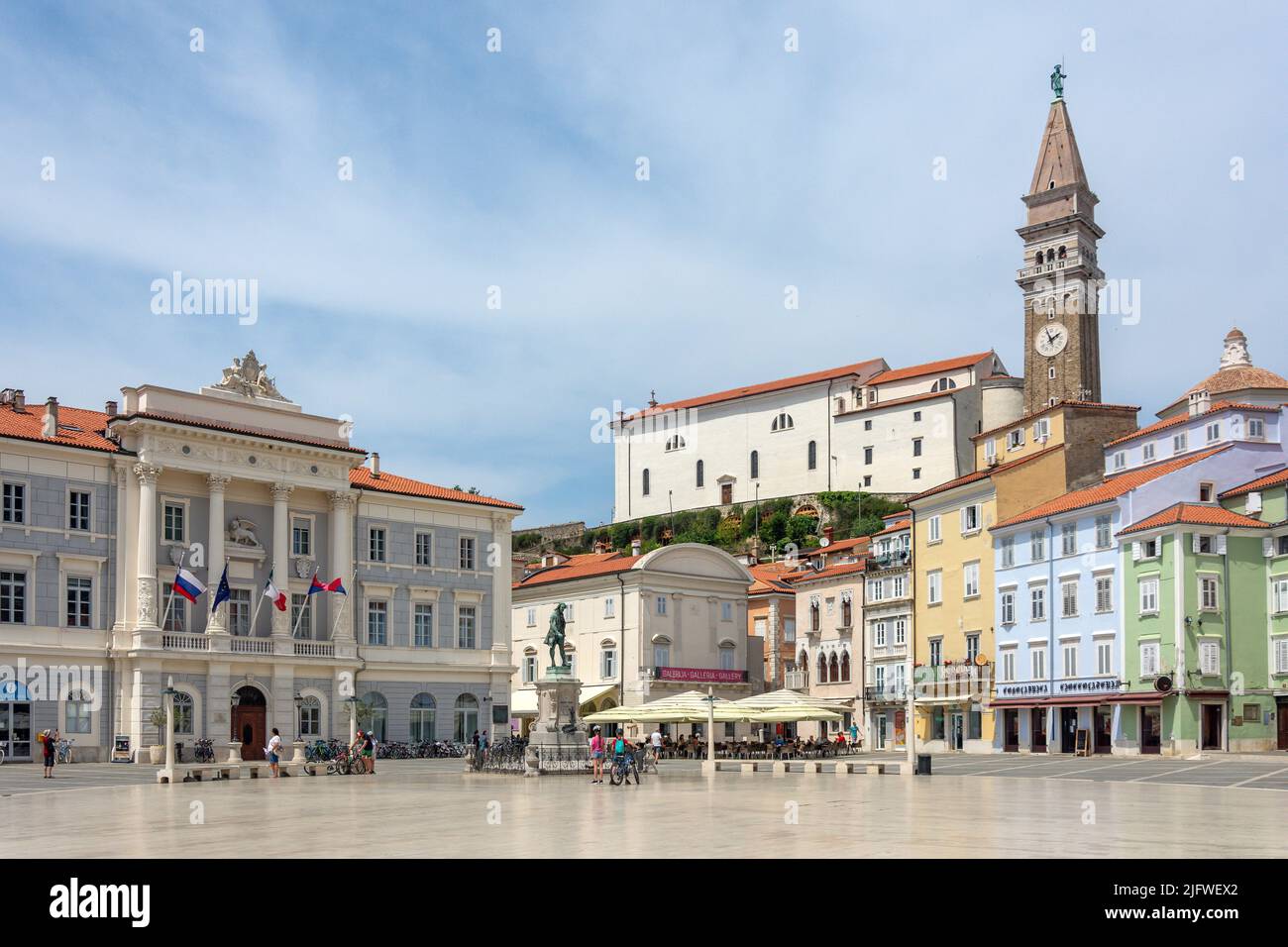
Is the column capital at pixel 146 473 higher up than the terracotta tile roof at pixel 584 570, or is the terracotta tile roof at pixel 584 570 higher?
the column capital at pixel 146 473

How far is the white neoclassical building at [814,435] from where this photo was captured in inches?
4781

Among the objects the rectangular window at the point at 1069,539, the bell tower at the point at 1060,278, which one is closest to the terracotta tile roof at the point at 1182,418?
the rectangular window at the point at 1069,539

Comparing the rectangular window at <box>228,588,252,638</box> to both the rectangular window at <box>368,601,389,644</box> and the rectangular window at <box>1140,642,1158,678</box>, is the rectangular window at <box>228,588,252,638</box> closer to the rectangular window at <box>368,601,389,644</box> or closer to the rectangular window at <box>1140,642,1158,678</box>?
the rectangular window at <box>368,601,389,644</box>

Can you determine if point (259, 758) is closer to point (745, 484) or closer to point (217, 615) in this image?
point (217, 615)

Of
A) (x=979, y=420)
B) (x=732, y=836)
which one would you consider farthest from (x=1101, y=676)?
(x=979, y=420)

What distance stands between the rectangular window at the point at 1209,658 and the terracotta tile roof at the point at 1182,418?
412 inches

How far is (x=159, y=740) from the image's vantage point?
55125 millimetres

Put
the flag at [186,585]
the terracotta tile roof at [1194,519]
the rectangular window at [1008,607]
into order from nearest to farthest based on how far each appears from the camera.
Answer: the flag at [186,585] < the terracotta tile roof at [1194,519] < the rectangular window at [1008,607]

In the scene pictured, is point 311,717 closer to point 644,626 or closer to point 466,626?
point 466,626

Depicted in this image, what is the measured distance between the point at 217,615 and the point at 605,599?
28.3m

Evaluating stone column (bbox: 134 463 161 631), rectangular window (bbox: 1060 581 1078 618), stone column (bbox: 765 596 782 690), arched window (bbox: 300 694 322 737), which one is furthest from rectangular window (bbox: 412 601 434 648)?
rectangular window (bbox: 1060 581 1078 618)

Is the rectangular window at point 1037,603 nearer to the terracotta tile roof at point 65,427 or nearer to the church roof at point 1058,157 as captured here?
the terracotta tile roof at point 65,427

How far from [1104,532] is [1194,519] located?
201 inches

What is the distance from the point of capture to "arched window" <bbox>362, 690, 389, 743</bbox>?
62688 mm
